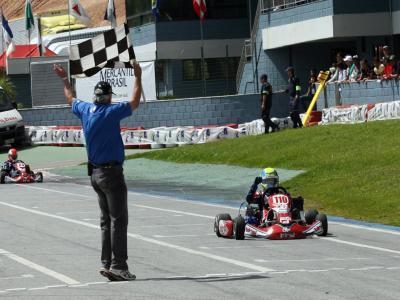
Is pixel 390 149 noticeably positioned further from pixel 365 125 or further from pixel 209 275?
pixel 209 275

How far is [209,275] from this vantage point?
1071cm

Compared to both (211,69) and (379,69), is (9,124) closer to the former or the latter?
(211,69)

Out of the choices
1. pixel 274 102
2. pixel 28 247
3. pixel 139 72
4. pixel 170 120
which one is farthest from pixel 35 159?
pixel 139 72

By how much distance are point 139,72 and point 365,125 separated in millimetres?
17142

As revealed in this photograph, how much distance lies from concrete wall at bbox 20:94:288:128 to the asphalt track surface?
17.6 m

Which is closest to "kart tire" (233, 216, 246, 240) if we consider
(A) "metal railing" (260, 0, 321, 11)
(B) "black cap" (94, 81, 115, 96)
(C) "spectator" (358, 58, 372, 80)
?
(B) "black cap" (94, 81, 115, 96)

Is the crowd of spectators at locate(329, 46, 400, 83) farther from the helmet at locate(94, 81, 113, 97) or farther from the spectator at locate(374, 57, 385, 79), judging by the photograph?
the helmet at locate(94, 81, 113, 97)

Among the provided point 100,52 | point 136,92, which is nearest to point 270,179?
point 100,52

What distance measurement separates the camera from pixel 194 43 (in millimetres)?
46938

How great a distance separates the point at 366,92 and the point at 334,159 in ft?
29.4

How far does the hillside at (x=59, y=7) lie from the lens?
10756cm

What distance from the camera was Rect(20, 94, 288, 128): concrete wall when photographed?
35.9m

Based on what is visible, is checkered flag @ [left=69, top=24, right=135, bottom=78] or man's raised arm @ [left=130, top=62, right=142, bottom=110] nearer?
man's raised arm @ [left=130, top=62, right=142, bottom=110]

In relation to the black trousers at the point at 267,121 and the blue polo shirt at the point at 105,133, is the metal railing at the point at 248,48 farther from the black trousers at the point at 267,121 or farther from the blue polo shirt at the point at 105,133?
the blue polo shirt at the point at 105,133
